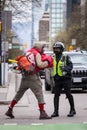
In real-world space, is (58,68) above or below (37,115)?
above

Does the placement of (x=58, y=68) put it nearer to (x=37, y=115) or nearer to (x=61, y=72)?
(x=61, y=72)

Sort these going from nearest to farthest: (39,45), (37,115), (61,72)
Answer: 1. (39,45)
2. (61,72)
3. (37,115)

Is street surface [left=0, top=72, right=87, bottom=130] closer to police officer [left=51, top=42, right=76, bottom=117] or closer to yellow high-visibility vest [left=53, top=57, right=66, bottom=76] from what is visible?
police officer [left=51, top=42, right=76, bottom=117]

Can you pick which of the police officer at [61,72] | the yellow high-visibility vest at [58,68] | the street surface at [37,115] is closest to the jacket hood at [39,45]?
the police officer at [61,72]

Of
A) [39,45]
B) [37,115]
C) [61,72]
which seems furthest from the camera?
[37,115]

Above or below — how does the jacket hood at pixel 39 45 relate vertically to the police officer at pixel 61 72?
above

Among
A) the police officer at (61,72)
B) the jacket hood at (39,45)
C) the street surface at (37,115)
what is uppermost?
the jacket hood at (39,45)

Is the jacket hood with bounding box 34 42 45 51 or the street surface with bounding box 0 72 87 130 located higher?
the jacket hood with bounding box 34 42 45 51

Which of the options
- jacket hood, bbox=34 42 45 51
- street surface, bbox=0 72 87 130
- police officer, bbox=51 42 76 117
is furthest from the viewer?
police officer, bbox=51 42 76 117

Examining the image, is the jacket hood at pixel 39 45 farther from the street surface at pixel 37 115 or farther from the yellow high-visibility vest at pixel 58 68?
the street surface at pixel 37 115

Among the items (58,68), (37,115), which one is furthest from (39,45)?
(37,115)

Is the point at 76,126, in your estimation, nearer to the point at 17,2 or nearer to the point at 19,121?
the point at 19,121

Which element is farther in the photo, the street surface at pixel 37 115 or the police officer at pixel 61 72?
the police officer at pixel 61 72

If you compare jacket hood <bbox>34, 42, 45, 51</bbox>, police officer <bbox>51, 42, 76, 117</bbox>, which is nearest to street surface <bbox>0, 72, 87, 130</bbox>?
police officer <bbox>51, 42, 76, 117</bbox>
